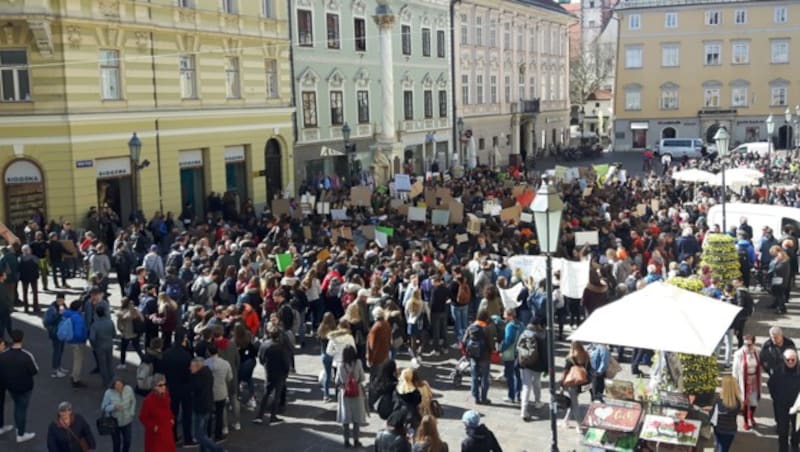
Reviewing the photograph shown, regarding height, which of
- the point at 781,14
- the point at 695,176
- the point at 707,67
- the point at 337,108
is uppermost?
the point at 781,14

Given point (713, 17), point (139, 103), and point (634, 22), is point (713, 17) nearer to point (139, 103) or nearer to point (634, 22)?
point (634, 22)

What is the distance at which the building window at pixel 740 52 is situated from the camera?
229 feet

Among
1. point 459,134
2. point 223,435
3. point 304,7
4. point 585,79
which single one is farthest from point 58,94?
point 585,79

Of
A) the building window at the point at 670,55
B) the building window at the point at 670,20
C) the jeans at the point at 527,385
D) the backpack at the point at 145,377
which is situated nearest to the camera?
the backpack at the point at 145,377

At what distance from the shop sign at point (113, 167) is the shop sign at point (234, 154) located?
538cm

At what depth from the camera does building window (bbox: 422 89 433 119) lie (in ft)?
165

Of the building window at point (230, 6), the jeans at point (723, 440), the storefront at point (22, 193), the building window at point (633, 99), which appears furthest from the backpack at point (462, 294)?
the building window at point (633, 99)

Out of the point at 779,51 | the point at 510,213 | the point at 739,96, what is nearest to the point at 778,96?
the point at 739,96

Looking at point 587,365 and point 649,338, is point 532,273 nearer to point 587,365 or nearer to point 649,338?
point 587,365

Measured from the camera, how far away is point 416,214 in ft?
86.2

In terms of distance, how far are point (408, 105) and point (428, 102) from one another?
2557mm

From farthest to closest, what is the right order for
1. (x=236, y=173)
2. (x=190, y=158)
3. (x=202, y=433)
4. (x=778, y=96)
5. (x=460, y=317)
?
1. (x=778, y=96)
2. (x=236, y=173)
3. (x=190, y=158)
4. (x=460, y=317)
5. (x=202, y=433)

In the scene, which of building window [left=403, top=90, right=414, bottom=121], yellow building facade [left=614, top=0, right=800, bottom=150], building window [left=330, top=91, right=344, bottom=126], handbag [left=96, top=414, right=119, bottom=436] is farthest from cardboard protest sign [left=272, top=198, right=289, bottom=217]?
yellow building facade [left=614, top=0, right=800, bottom=150]

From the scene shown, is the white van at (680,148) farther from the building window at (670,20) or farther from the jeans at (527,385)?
the jeans at (527,385)
